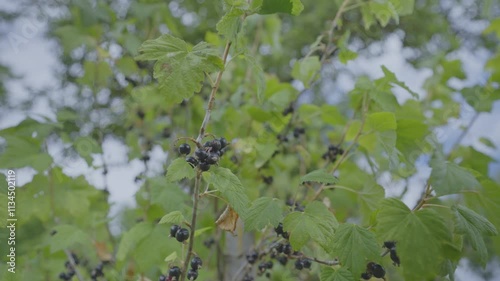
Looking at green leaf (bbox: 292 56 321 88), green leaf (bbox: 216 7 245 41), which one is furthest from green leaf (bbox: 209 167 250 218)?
green leaf (bbox: 292 56 321 88)

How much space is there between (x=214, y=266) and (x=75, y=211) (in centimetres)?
66

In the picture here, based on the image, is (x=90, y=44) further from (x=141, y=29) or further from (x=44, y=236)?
(x=44, y=236)

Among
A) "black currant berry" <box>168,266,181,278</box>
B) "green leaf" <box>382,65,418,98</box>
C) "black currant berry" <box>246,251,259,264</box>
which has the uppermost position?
"green leaf" <box>382,65,418,98</box>

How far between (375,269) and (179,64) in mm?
606

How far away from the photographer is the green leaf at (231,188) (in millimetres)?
892

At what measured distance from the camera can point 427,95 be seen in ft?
7.69

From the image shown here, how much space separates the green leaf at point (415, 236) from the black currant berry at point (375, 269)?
70 millimetres

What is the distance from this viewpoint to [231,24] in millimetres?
968

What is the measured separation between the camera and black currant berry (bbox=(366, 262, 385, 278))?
3.24 ft

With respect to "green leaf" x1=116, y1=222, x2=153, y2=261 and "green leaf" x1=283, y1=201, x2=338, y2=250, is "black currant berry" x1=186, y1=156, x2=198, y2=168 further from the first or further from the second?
"green leaf" x1=116, y1=222, x2=153, y2=261

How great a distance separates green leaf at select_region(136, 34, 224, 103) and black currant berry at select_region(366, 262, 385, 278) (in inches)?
21.2

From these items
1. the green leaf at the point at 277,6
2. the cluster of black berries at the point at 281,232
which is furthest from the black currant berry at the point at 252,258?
the green leaf at the point at 277,6

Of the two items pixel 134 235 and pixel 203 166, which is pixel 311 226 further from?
pixel 134 235

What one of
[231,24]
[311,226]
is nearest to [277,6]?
[231,24]
